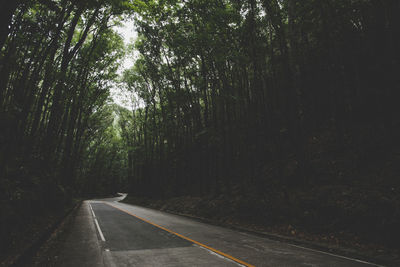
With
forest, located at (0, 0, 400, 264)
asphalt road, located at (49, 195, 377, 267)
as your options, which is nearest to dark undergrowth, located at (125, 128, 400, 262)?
forest, located at (0, 0, 400, 264)

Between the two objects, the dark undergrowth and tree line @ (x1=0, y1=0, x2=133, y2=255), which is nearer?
tree line @ (x1=0, y1=0, x2=133, y2=255)

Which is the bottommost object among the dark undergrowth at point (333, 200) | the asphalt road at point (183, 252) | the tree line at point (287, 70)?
the asphalt road at point (183, 252)

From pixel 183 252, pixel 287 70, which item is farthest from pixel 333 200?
pixel 287 70

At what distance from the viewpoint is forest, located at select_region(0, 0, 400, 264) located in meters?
7.29

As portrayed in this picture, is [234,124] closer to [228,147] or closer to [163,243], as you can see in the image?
[228,147]

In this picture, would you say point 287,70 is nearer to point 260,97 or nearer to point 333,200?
point 260,97

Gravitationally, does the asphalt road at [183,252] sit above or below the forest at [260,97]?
below

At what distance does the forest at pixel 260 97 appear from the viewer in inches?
287

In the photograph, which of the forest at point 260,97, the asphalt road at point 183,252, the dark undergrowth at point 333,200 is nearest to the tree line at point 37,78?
the forest at point 260,97

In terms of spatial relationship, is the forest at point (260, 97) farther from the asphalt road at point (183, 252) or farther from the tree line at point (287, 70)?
the asphalt road at point (183, 252)

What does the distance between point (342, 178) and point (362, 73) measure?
684 cm

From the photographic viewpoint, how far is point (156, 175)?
31.6 meters

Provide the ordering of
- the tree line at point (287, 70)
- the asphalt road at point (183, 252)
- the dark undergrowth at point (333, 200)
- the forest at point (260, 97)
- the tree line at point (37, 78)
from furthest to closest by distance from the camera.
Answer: the tree line at point (287, 70)
the forest at point (260, 97)
the dark undergrowth at point (333, 200)
the tree line at point (37, 78)
the asphalt road at point (183, 252)

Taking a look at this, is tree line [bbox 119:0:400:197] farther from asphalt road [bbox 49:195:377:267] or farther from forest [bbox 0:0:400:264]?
asphalt road [bbox 49:195:377:267]
